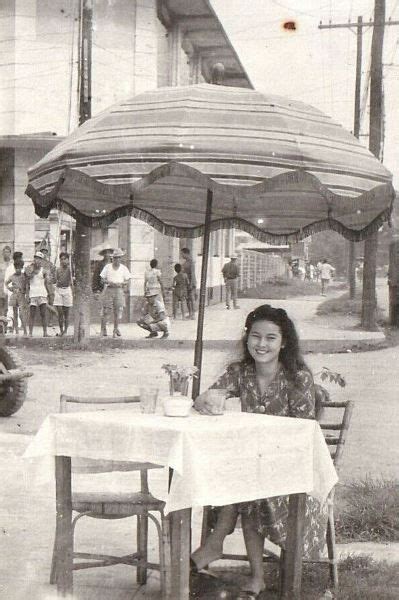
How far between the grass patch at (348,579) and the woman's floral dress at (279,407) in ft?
0.60

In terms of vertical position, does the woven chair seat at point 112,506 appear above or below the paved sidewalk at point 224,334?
above

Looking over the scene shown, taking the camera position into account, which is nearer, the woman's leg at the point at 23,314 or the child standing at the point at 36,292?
the child standing at the point at 36,292

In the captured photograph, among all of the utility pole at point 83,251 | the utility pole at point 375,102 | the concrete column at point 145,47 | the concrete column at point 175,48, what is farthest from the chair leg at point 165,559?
the concrete column at point 175,48

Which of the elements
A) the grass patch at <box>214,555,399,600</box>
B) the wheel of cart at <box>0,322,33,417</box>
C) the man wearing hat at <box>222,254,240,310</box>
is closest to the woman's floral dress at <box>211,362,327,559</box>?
the grass patch at <box>214,555,399,600</box>

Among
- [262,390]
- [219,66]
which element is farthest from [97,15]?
[262,390]

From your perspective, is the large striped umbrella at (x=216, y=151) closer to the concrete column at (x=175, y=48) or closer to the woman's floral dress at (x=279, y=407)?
the woman's floral dress at (x=279, y=407)

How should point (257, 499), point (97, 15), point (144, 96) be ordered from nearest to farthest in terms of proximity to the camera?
1. point (257, 499)
2. point (144, 96)
3. point (97, 15)

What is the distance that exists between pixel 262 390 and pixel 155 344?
1100 cm

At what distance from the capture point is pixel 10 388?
9305mm

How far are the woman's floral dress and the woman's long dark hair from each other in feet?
0.14

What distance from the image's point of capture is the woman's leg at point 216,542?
425 cm

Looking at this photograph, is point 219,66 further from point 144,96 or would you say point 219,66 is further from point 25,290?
point 25,290

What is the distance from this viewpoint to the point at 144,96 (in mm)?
5141

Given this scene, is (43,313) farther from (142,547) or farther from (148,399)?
(148,399)
